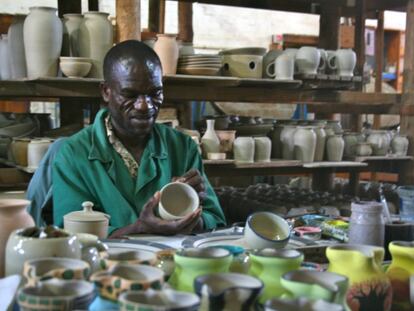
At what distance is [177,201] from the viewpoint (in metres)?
2.17

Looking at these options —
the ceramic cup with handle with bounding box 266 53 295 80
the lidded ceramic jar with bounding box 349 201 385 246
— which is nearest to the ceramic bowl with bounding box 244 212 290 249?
the lidded ceramic jar with bounding box 349 201 385 246

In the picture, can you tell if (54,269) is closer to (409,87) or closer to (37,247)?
(37,247)

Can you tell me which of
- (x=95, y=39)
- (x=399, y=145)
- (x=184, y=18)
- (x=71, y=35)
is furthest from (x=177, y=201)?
(x=184, y=18)

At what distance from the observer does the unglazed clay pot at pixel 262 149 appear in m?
3.96

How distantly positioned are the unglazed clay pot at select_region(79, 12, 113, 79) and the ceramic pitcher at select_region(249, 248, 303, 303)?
2.37 metres

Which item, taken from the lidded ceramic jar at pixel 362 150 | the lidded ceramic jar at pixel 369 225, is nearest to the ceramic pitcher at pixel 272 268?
the lidded ceramic jar at pixel 369 225

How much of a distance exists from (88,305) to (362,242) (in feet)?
3.10

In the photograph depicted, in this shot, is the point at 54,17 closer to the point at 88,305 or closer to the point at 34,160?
the point at 34,160

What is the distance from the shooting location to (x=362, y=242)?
5.41 feet

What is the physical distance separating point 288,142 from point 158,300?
3.33 meters

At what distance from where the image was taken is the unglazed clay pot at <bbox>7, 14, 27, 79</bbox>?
131 inches

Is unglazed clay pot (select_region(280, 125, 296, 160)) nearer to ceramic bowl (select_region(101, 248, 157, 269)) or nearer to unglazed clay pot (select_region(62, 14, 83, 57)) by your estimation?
unglazed clay pot (select_region(62, 14, 83, 57))

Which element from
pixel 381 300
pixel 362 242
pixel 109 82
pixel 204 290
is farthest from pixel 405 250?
pixel 109 82

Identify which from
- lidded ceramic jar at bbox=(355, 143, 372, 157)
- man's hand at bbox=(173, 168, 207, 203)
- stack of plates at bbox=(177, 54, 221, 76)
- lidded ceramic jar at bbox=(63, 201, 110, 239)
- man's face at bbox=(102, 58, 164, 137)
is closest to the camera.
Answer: lidded ceramic jar at bbox=(63, 201, 110, 239)
